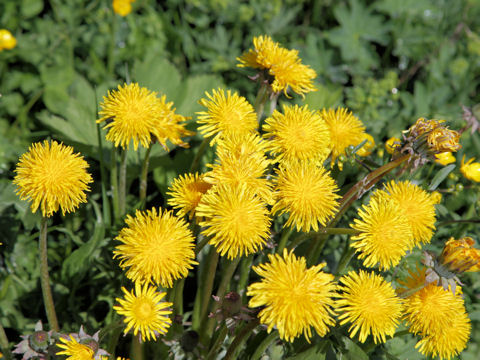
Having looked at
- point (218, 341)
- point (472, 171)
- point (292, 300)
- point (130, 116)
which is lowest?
point (218, 341)

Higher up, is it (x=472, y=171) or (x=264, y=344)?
(x=472, y=171)

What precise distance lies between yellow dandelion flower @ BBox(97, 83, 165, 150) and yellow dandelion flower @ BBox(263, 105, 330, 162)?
37cm

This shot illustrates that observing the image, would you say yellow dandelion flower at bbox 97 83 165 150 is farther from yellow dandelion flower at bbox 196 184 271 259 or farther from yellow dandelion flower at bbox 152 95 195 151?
yellow dandelion flower at bbox 196 184 271 259

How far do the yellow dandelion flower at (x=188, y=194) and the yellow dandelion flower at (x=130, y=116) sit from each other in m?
0.19

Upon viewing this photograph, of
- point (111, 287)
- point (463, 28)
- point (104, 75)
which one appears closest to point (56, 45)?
point (104, 75)

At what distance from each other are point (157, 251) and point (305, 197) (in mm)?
433

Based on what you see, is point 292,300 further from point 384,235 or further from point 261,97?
point 261,97

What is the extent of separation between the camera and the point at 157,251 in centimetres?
134

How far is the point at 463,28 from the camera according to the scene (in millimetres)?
3500

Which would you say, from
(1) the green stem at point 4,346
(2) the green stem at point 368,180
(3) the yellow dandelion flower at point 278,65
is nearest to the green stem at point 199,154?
(3) the yellow dandelion flower at point 278,65

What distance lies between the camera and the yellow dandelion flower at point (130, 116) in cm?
157

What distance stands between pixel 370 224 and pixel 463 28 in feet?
8.65

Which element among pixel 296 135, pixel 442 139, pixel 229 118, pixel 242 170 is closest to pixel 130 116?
pixel 229 118

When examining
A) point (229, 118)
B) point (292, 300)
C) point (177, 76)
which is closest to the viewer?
point (292, 300)
